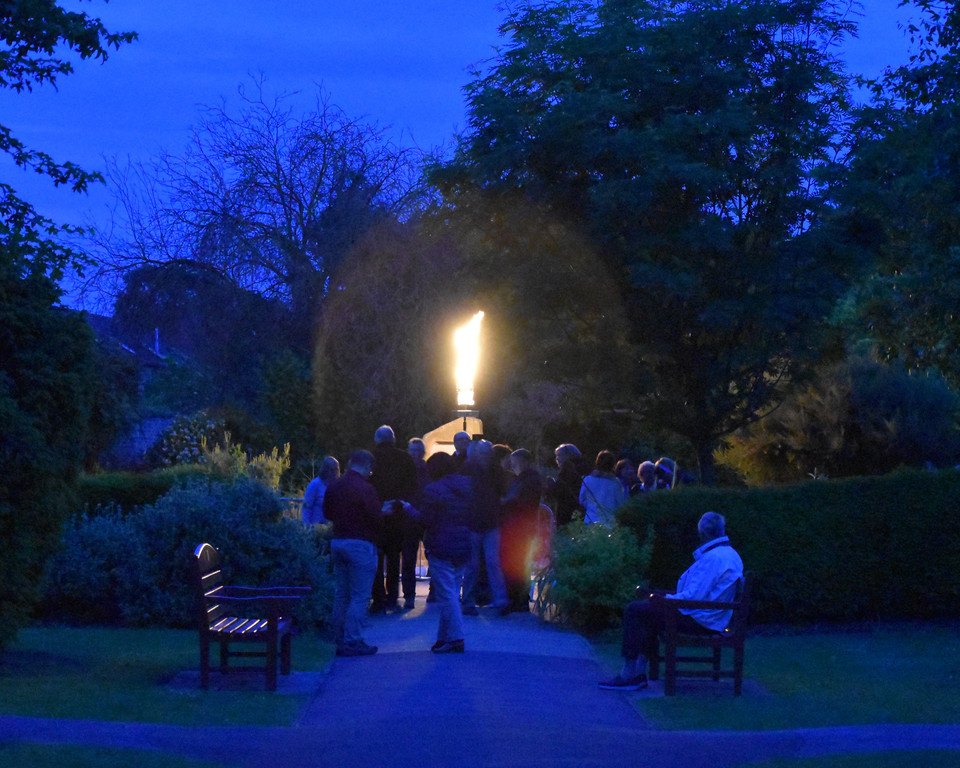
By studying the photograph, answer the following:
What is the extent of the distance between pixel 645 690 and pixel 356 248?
93.0 feet

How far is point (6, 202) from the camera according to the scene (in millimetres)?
18609

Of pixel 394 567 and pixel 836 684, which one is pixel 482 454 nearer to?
pixel 394 567

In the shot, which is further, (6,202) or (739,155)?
(739,155)

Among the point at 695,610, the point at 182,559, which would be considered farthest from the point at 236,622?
the point at 695,610

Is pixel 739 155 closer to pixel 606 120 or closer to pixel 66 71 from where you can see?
pixel 606 120

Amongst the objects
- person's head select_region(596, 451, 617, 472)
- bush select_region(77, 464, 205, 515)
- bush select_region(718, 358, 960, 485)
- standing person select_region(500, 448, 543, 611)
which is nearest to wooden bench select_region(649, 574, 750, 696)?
standing person select_region(500, 448, 543, 611)

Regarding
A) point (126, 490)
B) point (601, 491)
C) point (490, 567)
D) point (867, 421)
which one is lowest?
point (490, 567)

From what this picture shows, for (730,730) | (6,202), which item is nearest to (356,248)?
(6,202)

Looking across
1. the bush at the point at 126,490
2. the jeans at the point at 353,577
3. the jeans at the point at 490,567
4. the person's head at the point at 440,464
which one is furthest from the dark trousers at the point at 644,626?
the bush at the point at 126,490

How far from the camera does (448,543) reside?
→ 1186 cm

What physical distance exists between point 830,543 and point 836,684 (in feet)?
12.5

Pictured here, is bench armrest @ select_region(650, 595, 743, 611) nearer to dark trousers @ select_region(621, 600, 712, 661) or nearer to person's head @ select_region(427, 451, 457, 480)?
dark trousers @ select_region(621, 600, 712, 661)

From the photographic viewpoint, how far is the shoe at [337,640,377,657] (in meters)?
11.6

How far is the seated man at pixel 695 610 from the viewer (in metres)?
10.0
